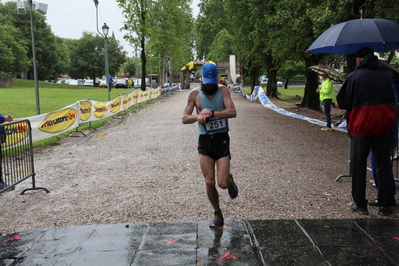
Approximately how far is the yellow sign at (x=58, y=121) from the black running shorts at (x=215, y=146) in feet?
23.3

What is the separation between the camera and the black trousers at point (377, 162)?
473 centimetres

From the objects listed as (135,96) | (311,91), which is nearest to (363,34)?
(311,91)

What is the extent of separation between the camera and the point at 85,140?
39.6 feet

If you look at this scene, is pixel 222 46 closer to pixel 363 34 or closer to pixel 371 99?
pixel 363 34

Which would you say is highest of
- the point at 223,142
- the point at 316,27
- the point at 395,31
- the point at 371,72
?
the point at 316,27

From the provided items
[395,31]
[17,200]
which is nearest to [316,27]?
[395,31]

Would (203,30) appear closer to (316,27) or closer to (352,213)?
(316,27)

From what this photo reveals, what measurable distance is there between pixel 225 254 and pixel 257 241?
467 mm

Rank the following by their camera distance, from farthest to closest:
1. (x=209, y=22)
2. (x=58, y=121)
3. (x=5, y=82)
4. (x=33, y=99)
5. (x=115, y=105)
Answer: (x=209, y=22) < (x=5, y=82) < (x=33, y=99) < (x=115, y=105) < (x=58, y=121)

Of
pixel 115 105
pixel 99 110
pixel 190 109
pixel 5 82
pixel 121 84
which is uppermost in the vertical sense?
pixel 5 82

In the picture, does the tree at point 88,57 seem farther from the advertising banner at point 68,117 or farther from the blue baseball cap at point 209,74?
the blue baseball cap at point 209,74

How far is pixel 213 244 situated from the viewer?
400 centimetres

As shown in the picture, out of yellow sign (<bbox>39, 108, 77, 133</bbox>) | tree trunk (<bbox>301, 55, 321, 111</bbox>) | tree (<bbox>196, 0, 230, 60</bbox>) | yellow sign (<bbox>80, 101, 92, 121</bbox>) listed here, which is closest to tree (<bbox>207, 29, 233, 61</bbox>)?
tree (<bbox>196, 0, 230, 60</bbox>)

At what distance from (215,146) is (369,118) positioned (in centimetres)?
196
